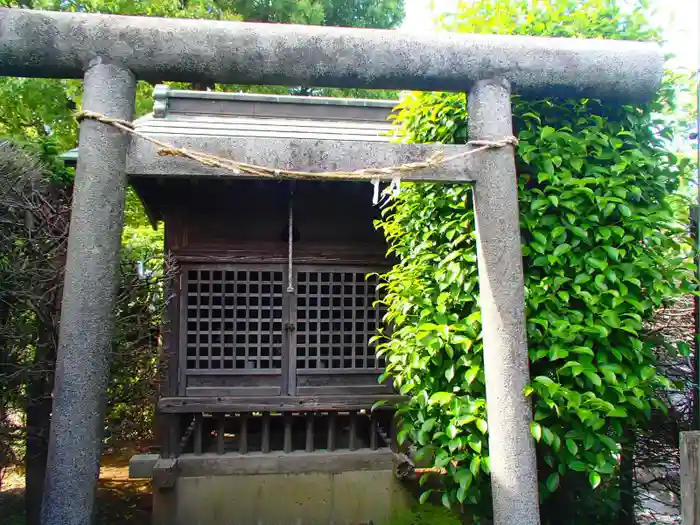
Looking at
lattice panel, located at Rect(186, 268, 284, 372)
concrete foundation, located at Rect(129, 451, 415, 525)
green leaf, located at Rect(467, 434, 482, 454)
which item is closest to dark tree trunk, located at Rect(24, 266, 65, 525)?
concrete foundation, located at Rect(129, 451, 415, 525)

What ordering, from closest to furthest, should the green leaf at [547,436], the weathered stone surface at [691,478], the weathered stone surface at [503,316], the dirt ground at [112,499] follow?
the weathered stone surface at [691,478] < the weathered stone surface at [503,316] < the green leaf at [547,436] < the dirt ground at [112,499]

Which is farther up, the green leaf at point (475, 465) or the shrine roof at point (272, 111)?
the shrine roof at point (272, 111)

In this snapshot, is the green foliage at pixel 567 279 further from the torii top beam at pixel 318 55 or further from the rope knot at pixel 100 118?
the rope knot at pixel 100 118

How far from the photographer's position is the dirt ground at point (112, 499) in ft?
17.9

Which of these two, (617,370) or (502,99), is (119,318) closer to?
(502,99)

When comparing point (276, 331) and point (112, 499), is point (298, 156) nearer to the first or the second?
point (276, 331)

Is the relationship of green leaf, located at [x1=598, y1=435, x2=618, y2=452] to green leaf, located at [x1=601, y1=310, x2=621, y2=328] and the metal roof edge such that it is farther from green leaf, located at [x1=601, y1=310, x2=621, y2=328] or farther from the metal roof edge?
the metal roof edge

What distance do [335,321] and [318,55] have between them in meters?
3.63

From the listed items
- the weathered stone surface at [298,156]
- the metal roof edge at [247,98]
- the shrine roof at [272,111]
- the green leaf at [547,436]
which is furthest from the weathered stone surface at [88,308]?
the metal roof edge at [247,98]

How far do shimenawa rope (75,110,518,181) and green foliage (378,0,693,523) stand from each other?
1.53 ft

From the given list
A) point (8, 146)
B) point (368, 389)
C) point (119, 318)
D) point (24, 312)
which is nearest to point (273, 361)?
point (368, 389)

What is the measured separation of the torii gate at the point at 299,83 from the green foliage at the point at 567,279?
0.94ft

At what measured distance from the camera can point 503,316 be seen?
2.97m

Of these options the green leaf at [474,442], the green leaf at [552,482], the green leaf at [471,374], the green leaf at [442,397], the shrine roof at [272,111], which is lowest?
the green leaf at [552,482]
